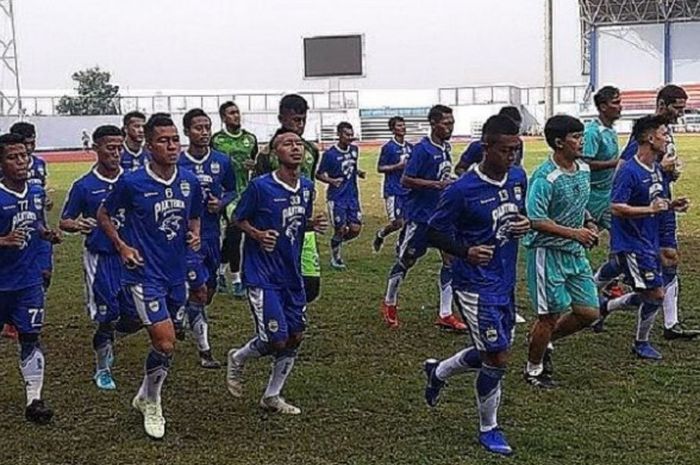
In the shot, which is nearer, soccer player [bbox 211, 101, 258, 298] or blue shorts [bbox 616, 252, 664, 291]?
blue shorts [bbox 616, 252, 664, 291]

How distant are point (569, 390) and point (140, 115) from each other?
5.17m

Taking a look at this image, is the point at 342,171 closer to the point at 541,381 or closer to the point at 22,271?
the point at 541,381

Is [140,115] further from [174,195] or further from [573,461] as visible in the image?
[573,461]

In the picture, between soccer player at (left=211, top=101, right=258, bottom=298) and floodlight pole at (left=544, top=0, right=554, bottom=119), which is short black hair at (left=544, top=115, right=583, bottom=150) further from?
floodlight pole at (left=544, top=0, right=554, bottom=119)

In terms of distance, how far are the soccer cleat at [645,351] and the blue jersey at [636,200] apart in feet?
2.65

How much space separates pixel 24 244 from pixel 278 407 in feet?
6.74

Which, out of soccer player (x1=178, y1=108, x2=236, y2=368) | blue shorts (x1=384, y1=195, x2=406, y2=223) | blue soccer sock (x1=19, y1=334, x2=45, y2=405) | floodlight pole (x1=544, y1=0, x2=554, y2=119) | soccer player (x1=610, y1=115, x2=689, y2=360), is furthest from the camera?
floodlight pole (x1=544, y1=0, x2=554, y2=119)

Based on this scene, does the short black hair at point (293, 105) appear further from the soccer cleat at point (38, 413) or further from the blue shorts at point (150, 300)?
the soccer cleat at point (38, 413)

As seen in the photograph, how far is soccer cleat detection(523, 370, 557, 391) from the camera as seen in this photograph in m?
8.16

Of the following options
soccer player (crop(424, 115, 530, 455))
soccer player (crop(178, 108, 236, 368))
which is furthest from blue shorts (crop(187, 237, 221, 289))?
soccer player (crop(424, 115, 530, 455))

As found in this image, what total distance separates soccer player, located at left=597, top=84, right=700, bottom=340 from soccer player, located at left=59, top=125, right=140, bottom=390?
4222mm

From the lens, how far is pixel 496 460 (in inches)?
254

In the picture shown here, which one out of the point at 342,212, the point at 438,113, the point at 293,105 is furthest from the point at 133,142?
the point at 342,212

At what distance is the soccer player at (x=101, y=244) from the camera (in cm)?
826
